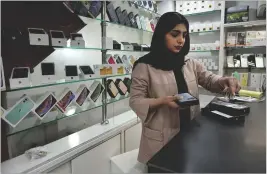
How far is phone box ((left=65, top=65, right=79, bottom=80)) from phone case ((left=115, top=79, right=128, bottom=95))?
22.3 inches

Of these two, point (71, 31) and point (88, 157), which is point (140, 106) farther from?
point (71, 31)

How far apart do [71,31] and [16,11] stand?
439mm

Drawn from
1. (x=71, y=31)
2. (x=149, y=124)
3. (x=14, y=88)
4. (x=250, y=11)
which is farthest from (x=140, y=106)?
(x=250, y=11)

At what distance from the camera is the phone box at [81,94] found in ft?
5.50

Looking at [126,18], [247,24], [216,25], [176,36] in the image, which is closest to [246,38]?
[247,24]

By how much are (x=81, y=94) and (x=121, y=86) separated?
1.73ft

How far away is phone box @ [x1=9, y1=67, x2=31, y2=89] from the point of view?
120 centimetres

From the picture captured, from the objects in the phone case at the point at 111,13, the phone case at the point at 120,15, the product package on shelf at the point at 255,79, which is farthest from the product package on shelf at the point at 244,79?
the phone case at the point at 111,13

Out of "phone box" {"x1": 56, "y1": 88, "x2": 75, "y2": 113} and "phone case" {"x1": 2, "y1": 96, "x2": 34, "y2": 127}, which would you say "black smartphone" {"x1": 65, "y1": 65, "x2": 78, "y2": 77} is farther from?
"phone case" {"x1": 2, "y1": 96, "x2": 34, "y2": 127}

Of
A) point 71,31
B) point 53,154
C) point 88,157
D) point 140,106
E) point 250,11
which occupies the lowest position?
point 88,157

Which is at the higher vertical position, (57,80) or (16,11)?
(16,11)

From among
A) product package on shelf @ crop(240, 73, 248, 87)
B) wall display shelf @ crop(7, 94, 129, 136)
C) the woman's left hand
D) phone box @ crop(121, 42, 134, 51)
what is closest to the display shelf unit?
wall display shelf @ crop(7, 94, 129, 136)

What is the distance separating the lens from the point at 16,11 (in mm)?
1308

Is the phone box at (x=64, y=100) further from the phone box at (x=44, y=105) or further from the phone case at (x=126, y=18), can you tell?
the phone case at (x=126, y=18)
